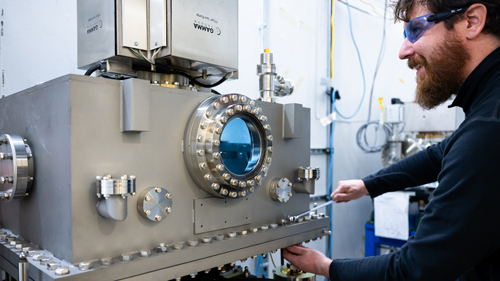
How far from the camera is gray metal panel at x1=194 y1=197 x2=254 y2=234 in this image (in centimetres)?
73

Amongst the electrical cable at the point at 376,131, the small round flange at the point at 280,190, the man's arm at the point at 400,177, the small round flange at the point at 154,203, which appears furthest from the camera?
the electrical cable at the point at 376,131

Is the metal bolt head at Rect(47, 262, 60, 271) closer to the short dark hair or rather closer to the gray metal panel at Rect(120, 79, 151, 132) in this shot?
the gray metal panel at Rect(120, 79, 151, 132)

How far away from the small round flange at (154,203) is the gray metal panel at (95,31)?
0.96ft

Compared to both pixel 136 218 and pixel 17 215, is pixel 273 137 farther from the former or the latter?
pixel 17 215

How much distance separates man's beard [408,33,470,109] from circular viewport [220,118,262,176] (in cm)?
42

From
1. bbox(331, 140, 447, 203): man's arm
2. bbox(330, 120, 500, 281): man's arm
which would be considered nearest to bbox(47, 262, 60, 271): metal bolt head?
bbox(330, 120, 500, 281): man's arm

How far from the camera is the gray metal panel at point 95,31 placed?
2.27 ft

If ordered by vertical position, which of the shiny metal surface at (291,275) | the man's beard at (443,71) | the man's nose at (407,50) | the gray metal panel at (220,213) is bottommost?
the shiny metal surface at (291,275)

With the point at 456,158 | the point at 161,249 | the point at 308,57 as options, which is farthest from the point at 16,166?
the point at 308,57

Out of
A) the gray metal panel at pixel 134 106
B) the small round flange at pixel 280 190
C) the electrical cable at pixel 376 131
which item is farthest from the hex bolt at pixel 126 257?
the electrical cable at pixel 376 131

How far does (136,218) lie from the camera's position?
628 millimetres

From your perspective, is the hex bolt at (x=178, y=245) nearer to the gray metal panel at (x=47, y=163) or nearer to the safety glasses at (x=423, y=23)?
the gray metal panel at (x=47, y=163)

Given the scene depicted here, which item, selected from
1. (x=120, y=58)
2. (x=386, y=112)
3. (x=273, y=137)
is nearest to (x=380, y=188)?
(x=273, y=137)

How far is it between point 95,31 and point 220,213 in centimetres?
48
